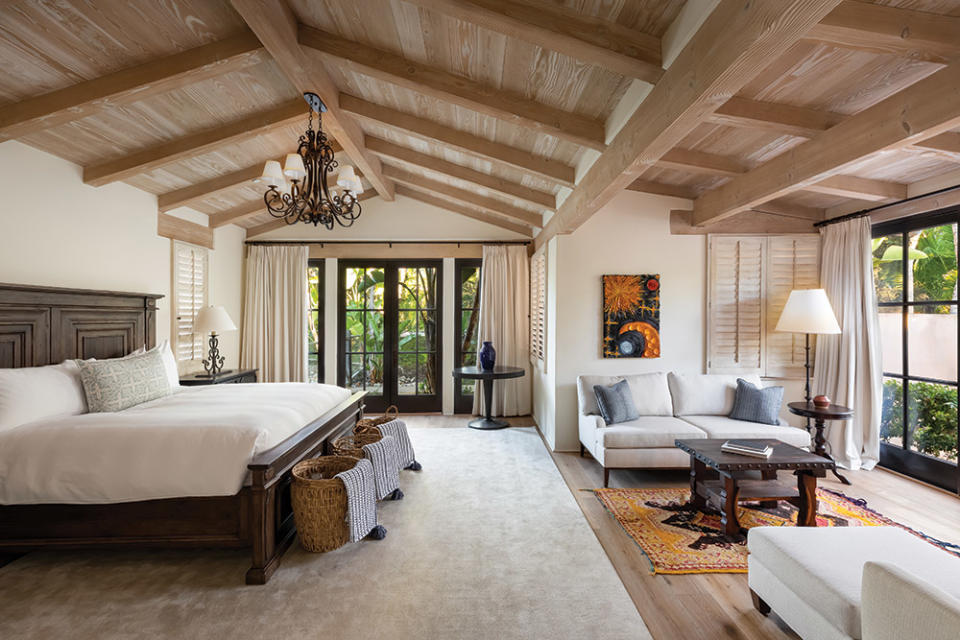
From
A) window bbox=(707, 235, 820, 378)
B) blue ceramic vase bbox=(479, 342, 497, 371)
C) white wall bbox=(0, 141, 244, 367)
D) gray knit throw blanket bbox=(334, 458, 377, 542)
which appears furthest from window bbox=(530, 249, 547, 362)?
white wall bbox=(0, 141, 244, 367)

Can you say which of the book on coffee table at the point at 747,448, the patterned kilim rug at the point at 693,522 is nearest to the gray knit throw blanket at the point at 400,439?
the patterned kilim rug at the point at 693,522

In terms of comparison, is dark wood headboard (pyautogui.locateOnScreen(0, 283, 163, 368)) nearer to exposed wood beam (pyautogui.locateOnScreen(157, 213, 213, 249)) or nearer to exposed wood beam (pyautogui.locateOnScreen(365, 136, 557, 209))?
exposed wood beam (pyautogui.locateOnScreen(157, 213, 213, 249))

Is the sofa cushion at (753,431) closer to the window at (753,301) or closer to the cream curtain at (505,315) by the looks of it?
the window at (753,301)

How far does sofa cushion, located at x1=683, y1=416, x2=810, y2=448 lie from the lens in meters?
3.63

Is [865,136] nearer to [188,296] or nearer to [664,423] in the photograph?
[664,423]

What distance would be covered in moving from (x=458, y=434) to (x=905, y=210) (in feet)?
14.6

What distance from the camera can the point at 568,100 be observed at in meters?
2.75

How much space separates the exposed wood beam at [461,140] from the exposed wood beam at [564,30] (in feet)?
5.22

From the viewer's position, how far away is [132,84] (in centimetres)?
275

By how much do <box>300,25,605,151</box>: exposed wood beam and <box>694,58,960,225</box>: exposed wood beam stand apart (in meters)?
1.26

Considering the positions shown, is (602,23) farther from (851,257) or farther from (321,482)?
(851,257)

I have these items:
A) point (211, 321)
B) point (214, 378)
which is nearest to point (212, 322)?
point (211, 321)

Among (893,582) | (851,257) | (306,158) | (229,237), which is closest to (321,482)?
(306,158)

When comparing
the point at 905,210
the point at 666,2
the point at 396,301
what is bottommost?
the point at 396,301
